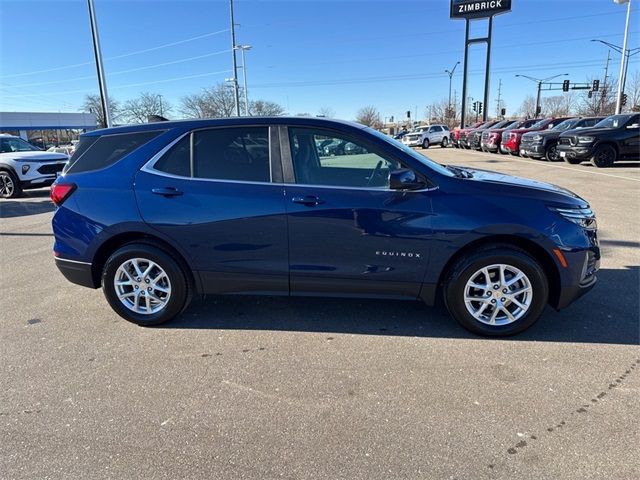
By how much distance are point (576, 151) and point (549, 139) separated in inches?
99.0

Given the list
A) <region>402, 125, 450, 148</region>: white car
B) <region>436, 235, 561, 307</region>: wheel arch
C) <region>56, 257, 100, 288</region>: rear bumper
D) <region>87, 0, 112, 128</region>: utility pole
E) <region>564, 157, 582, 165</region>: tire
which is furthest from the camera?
<region>402, 125, 450, 148</region>: white car

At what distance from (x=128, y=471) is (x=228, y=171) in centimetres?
225

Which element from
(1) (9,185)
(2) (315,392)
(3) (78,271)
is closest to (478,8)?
(1) (9,185)

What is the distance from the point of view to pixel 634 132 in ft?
49.1

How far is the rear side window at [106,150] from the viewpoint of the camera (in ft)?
12.1

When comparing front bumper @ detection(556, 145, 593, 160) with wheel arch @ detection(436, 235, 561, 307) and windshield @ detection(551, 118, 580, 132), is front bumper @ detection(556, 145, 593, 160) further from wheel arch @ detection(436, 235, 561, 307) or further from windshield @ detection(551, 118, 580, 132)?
wheel arch @ detection(436, 235, 561, 307)

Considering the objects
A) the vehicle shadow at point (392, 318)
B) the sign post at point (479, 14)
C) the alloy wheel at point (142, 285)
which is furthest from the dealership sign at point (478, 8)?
the alloy wheel at point (142, 285)

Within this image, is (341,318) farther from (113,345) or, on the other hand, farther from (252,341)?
(113,345)

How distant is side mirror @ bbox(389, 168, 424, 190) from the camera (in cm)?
324

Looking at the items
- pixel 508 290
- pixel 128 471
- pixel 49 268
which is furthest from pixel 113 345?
pixel 508 290

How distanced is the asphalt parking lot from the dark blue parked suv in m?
0.38

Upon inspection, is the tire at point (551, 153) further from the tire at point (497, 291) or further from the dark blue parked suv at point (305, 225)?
the tire at point (497, 291)

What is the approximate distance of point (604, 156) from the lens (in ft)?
50.0

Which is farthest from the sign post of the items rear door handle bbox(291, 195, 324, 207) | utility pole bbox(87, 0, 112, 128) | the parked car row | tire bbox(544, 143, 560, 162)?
rear door handle bbox(291, 195, 324, 207)
